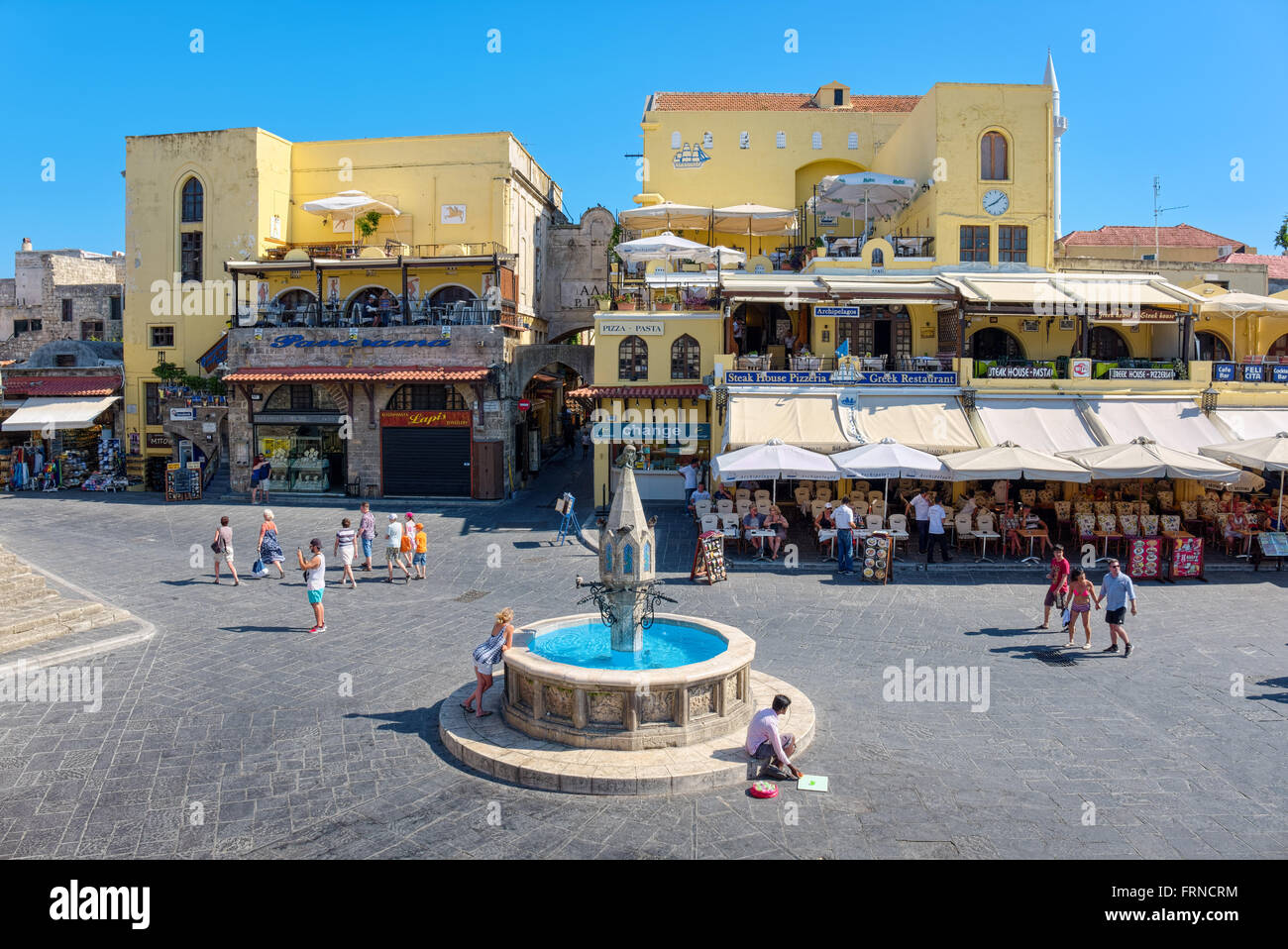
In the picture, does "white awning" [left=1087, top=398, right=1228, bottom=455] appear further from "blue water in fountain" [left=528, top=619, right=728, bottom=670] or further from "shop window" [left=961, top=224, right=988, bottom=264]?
"blue water in fountain" [left=528, top=619, right=728, bottom=670]

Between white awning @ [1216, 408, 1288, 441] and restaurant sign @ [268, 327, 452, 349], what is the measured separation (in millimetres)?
21570

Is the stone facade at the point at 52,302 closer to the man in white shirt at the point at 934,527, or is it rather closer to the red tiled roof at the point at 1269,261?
the man in white shirt at the point at 934,527

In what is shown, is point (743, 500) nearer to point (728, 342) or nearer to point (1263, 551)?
point (728, 342)

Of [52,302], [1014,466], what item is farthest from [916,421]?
[52,302]

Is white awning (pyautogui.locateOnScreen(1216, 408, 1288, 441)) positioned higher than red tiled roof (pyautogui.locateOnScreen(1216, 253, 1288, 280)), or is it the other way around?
red tiled roof (pyautogui.locateOnScreen(1216, 253, 1288, 280))

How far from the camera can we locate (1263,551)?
56.5 feet

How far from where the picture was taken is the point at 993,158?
26.6 m

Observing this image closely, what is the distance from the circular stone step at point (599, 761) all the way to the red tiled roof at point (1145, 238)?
35211mm

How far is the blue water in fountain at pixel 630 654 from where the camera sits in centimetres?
998

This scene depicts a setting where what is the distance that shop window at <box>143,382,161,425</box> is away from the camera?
32.5m

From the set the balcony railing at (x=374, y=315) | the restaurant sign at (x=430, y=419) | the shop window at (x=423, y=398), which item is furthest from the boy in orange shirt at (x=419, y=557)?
the balcony railing at (x=374, y=315)

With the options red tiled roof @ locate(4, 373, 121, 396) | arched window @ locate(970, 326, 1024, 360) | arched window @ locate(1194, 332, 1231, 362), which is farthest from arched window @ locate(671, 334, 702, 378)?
red tiled roof @ locate(4, 373, 121, 396)

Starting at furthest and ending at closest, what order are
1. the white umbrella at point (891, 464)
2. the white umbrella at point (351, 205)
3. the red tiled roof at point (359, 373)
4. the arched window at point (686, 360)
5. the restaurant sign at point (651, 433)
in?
the white umbrella at point (351, 205), the red tiled roof at point (359, 373), the arched window at point (686, 360), the restaurant sign at point (651, 433), the white umbrella at point (891, 464)
